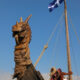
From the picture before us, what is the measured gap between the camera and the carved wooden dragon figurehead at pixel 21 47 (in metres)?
11.7

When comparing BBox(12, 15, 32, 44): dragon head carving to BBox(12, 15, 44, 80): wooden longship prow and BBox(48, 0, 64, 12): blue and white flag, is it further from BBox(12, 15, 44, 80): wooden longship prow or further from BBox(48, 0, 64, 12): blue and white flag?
BBox(48, 0, 64, 12): blue and white flag

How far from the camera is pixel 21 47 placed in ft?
39.2

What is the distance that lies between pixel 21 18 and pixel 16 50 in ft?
6.24

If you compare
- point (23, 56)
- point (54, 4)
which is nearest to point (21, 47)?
point (23, 56)

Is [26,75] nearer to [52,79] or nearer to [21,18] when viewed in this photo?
[52,79]

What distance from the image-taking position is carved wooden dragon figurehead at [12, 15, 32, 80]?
11719 millimetres

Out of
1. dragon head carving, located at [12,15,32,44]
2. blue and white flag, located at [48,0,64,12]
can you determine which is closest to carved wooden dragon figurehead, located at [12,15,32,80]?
dragon head carving, located at [12,15,32,44]

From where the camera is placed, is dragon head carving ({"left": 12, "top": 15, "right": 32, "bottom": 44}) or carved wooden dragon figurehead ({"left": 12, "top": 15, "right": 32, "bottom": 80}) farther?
dragon head carving ({"left": 12, "top": 15, "right": 32, "bottom": 44})

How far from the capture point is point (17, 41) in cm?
1215

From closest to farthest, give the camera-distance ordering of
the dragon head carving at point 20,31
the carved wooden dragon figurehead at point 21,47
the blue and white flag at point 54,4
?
1. the carved wooden dragon figurehead at point 21,47
2. the dragon head carving at point 20,31
3. the blue and white flag at point 54,4

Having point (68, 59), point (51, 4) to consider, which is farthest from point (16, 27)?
point (51, 4)

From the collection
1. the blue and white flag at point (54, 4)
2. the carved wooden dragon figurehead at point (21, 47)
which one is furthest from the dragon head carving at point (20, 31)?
the blue and white flag at point (54, 4)

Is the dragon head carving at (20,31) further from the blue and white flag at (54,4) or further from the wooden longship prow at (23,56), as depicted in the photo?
the blue and white flag at (54,4)

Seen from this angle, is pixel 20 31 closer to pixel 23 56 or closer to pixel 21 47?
pixel 21 47
